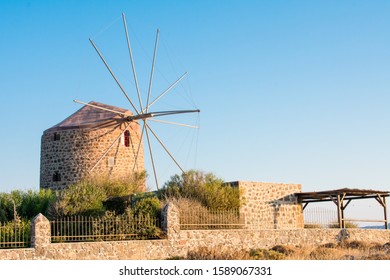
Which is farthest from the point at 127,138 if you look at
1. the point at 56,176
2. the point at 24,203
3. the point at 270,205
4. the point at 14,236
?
the point at 14,236

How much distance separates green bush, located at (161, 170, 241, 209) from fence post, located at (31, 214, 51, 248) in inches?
202

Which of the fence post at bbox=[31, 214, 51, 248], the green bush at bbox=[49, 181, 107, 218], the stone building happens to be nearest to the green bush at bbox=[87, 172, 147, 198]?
the stone building

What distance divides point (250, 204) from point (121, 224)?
17.5 ft

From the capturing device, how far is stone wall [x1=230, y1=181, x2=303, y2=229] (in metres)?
22.0

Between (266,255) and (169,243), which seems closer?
(266,255)

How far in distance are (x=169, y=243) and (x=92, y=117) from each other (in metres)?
11.0

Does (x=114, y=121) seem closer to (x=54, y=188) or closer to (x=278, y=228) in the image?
(x=54, y=188)

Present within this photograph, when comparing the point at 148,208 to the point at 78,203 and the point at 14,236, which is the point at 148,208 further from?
the point at 14,236

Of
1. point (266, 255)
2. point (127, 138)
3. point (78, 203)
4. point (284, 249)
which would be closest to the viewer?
point (266, 255)

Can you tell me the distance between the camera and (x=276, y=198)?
23141 mm

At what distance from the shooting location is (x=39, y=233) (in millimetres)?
16766

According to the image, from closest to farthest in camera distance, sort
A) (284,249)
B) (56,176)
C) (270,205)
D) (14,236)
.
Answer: (14,236)
(284,249)
(270,205)
(56,176)

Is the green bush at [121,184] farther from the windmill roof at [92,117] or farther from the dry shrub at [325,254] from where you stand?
the dry shrub at [325,254]

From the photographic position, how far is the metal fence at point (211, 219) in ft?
64.4
